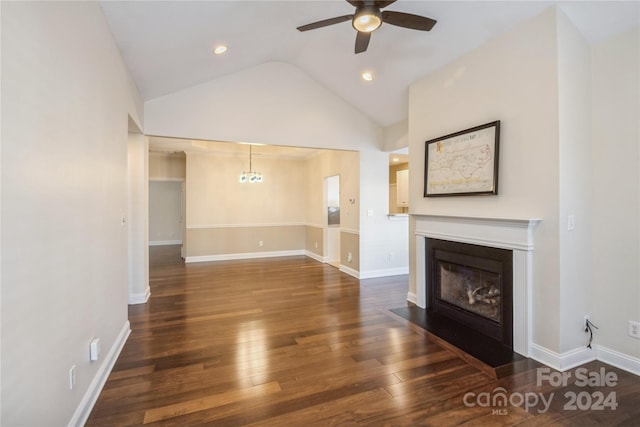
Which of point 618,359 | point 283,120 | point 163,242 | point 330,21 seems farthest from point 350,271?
point 163,242

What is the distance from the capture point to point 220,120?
172 inches

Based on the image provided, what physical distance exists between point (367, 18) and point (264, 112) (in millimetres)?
2619

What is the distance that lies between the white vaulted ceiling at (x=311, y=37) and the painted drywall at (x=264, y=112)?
0.64 ft

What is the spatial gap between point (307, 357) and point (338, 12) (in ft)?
11.2

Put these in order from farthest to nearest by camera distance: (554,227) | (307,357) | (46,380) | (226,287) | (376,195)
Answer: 1. (376,195)
2. (226,287)
3. (307,357)
4. (554,227)
5. (46,380)

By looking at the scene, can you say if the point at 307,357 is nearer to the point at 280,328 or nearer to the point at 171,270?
the point at 280,328

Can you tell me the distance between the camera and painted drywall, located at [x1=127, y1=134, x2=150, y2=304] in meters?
4.01

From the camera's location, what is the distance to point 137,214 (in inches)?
161

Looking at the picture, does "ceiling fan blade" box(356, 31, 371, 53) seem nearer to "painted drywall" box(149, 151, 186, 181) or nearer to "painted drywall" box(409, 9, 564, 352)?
"painted drywall" box(409, 9, 564, 352)

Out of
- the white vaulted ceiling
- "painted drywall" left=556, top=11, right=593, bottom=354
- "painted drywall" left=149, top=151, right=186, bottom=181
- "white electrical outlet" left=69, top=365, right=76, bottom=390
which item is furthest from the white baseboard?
"painted drywall" left=149, top=151, right=186, bottom=181

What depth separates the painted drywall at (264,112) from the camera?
4168 millimetres

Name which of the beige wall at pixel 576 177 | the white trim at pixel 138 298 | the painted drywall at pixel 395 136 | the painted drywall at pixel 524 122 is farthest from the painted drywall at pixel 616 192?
the white trim at pixel 138 298

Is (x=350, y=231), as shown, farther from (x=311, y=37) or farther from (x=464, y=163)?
(x=311, y=37)

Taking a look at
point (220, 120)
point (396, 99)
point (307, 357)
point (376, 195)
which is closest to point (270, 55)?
point (220, 120)
